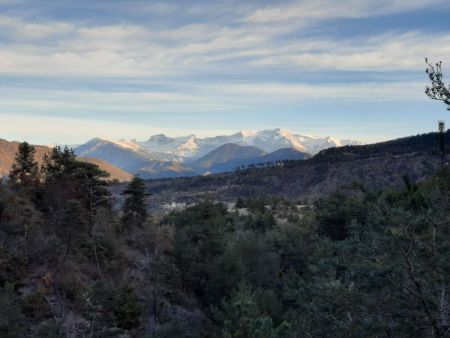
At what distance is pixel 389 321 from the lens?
827 centimetres

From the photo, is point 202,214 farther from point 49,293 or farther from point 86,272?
point 49,293

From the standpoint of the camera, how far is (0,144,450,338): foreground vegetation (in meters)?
8.33

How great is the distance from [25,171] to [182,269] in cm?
1614

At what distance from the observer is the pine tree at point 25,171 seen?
3706 cm

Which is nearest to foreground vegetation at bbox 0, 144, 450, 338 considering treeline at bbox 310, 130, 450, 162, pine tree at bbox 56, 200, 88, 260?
pine tree at bbox 56, 200, 88, 260

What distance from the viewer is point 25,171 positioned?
38.3 m

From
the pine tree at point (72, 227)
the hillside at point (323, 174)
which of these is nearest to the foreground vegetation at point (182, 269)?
the pine tree at point (72, 227)

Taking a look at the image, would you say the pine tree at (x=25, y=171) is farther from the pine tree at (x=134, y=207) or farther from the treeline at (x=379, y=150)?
the treeline at (x=379, y=150)

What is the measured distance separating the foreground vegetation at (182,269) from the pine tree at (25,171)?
9 centimetres

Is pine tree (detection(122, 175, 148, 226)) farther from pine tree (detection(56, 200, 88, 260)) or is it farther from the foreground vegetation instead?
pine tree (detection(56, 200, 88, 260))

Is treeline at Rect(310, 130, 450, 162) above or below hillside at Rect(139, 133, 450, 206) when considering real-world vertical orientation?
above

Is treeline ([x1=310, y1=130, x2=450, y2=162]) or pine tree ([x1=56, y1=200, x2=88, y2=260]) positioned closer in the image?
pine tree ([x1=56, y1=200, x2=88, y2=260])

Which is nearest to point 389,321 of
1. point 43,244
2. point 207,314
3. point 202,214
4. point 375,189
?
point 375,189

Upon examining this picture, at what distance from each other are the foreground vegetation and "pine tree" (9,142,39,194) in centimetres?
9
